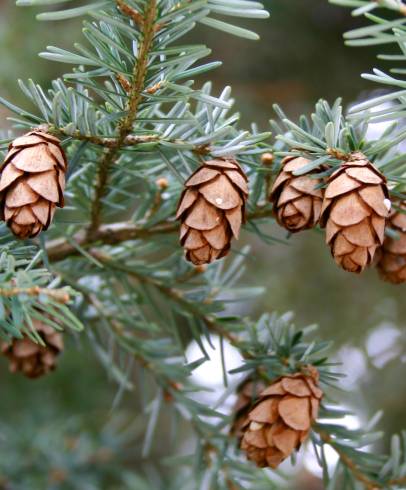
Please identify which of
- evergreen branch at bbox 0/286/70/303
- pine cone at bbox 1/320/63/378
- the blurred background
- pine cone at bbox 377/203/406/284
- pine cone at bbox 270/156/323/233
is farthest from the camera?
the blurred background

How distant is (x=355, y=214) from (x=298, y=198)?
69mm

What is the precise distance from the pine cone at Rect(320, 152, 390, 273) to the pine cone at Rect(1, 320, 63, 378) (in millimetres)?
407

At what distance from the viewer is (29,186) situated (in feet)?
2.06

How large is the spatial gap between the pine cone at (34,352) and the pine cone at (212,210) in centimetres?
30

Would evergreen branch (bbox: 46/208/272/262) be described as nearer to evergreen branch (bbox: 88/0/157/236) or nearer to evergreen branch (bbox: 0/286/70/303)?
evergreen branch (bbox: 88/0/157/236)

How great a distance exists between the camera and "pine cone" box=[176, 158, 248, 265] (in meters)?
0.65

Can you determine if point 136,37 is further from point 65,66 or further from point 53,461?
point 65,66

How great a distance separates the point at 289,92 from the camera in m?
Result: 2.07

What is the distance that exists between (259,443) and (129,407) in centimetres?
146

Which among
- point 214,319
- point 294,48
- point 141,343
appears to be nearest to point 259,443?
point 214,319

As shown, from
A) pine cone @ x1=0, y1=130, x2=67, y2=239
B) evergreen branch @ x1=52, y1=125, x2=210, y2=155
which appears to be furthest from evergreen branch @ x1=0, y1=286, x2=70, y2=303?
evergreen branch @ x1=52, y1=125, x2=210, y2=155

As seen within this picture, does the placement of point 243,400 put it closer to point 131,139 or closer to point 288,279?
point 131,139

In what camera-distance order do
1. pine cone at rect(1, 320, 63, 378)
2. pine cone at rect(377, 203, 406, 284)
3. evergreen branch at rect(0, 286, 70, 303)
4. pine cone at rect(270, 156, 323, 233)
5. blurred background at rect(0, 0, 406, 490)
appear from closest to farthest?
1. evergreen branch at rect(0, 286, 70, 303)
2. pine cone at rect(270, 156, 323, 233)
3. pine cone at rect(377, 203, 406, 284)
4. pine cone at rect(1, 320, 63, 378)
5. blurred background at rect(0, 0, 406, 490)

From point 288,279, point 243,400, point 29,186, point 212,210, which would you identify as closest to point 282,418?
point 243,400
